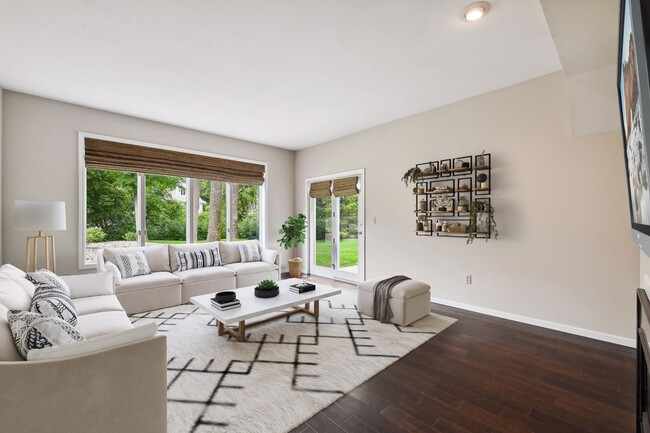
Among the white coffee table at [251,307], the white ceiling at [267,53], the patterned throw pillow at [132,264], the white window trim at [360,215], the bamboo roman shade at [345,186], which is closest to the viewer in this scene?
the white ceiling at [267,53]

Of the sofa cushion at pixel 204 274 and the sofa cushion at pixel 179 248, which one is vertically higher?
the sofa cushion at pixel 179 248

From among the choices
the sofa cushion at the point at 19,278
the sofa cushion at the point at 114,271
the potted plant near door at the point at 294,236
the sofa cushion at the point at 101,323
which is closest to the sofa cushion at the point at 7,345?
the sofa cushion at the point at 101,323

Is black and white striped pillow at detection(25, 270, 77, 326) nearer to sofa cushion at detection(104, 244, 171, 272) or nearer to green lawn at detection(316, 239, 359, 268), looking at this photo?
sofa cushion at detection(104, 244, 171, 272)

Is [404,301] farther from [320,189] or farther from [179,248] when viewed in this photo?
[179,248]

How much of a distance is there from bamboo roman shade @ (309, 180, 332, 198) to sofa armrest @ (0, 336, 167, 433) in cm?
464

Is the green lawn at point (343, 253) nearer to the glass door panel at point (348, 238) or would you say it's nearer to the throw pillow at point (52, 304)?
the glass door panel at point (348, 238)

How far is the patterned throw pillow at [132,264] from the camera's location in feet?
12.7

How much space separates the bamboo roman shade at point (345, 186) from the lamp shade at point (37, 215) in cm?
402

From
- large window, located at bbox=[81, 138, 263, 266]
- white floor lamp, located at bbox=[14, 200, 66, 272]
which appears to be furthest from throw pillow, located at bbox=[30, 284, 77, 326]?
large window, located at bbox=[81, 138, 263, 266]

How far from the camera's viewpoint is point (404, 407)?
1934mm

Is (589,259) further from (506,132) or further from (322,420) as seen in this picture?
(322,420)

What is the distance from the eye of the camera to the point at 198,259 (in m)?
4.61

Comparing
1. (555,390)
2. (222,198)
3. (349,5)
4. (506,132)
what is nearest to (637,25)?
(349,5)

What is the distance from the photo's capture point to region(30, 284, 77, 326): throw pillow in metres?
1.87
